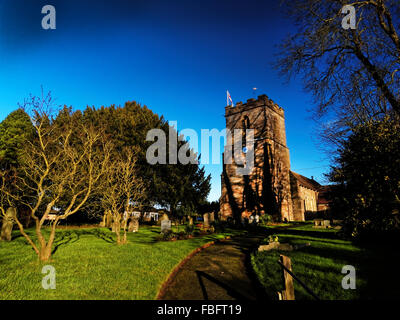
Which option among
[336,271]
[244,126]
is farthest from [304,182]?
[336,271]

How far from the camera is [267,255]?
927 cm

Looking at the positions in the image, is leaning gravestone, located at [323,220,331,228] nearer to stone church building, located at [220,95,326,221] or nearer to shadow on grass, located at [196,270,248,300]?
stone church building, located at [220,95,326,221]

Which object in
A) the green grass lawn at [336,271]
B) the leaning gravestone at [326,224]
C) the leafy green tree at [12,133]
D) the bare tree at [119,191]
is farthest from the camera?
the leafy green tree at [12,133]

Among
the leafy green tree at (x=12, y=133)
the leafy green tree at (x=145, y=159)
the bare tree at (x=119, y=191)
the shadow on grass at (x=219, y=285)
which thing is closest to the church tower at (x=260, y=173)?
the leafy green tree at (x=145, y=159)

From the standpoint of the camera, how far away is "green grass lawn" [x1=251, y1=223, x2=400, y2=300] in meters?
5.20

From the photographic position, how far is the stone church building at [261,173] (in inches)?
1152

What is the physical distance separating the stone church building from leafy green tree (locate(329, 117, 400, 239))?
64.4 feet

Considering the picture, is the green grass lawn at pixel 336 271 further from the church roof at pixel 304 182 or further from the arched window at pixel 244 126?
the church roof at pixel 304 182

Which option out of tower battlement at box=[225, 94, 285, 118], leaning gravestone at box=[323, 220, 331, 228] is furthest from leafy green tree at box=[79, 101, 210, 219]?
leaning gravestone at box=[323, 220, 331, 228]

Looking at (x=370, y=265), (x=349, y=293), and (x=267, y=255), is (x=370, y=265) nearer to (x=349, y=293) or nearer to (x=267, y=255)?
(x=349, y=293)

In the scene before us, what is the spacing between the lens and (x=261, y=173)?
3056 cm

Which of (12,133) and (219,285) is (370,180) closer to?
(219,285)
